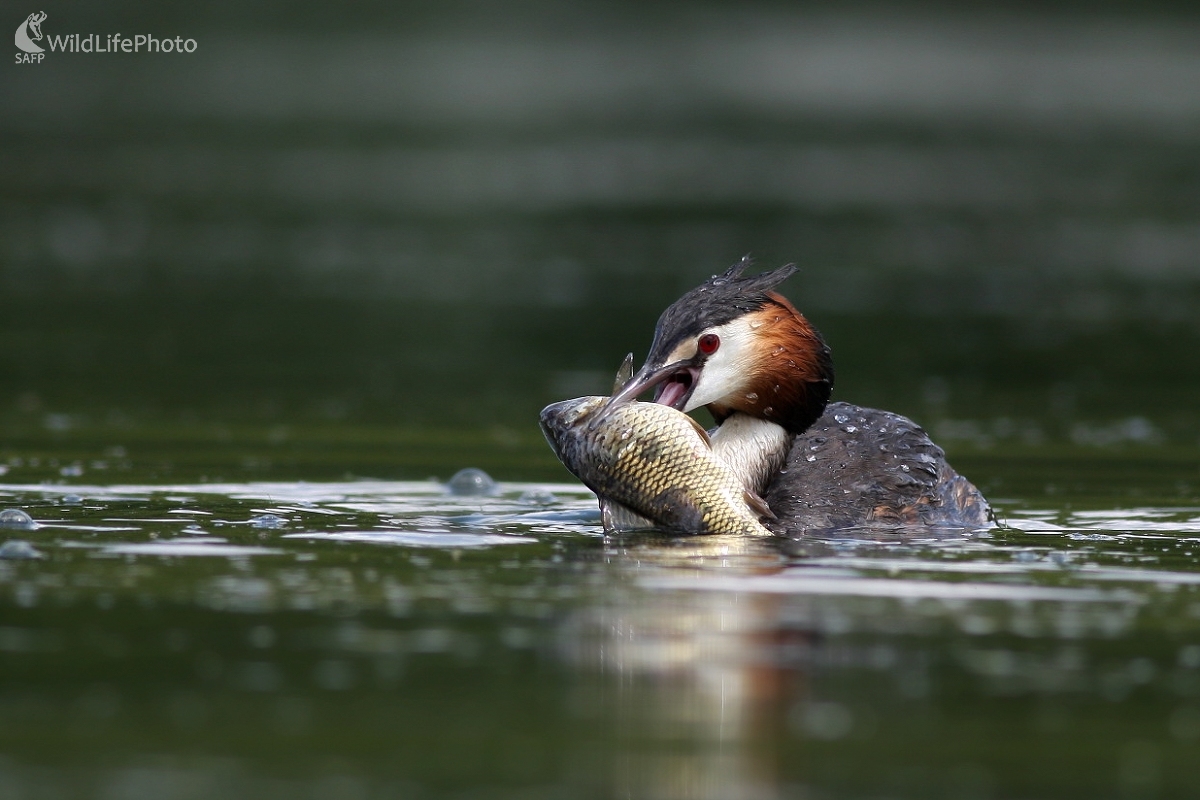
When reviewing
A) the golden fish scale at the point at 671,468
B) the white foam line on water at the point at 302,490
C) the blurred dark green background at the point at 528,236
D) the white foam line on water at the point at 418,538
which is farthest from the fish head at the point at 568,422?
the blurred dark green background at the point at 528,236

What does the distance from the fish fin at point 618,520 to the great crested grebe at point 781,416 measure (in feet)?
1.72

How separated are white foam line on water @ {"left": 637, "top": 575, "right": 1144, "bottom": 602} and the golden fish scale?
1.25m

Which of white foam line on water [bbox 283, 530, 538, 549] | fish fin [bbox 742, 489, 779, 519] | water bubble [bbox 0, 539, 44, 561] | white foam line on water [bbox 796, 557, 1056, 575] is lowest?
white foam line on water [bbox 796, 557, 1056, 575]

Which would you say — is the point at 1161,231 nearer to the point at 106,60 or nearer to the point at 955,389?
the point at 955,389

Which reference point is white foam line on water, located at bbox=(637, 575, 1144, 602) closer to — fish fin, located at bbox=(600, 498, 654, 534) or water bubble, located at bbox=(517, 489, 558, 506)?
fish fin, located at bbox=(600, 498, 654, 534)

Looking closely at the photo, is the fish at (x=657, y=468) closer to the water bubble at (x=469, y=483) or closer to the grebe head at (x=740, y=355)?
the grebe head at (x=740, y=355)

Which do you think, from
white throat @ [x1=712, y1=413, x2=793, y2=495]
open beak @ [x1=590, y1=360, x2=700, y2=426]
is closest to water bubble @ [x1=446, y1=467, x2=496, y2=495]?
open beak @ [x1=590, y1=360, x2=700, y2=426]

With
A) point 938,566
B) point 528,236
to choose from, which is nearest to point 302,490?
point 938,566

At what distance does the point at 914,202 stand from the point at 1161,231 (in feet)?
15.1

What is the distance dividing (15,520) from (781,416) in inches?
140

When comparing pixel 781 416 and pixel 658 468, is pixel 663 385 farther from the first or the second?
pixel 658 468

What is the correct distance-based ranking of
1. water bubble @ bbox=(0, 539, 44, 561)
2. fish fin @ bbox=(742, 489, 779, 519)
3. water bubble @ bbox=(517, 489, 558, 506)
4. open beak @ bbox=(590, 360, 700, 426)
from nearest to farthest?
water bubble @ bbox=(0, 539, 44, 561), open beak @ bbox=(590, 360, 700, 426), fish fin @ bbox=(742, 489, 779, 519), water bubble @ bbox=(517, 489, 558, 506)

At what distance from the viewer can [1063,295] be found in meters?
22.8

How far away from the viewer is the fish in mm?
9141
